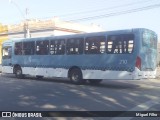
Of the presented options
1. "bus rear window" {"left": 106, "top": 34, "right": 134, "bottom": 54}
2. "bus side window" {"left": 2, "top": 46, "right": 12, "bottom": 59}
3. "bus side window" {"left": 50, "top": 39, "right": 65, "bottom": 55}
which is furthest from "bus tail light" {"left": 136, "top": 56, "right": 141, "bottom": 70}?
"bus side window" {"left": 2, "top": 46, "right": 12, "bottom": 59}

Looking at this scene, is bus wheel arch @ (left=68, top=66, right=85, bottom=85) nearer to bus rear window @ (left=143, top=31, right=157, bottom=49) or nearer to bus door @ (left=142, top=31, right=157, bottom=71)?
bus door @ (left=142, top=31, right=157, bottom=71)

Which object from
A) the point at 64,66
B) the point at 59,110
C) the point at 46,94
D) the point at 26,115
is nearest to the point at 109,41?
the point at 64,66

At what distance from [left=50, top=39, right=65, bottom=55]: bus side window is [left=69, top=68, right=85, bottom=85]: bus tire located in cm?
151

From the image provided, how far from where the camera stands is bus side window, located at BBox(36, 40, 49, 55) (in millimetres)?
22922

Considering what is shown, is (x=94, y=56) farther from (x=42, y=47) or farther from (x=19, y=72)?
(x=19, y=72)

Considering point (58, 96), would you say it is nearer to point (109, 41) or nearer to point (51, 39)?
point (109, 41)

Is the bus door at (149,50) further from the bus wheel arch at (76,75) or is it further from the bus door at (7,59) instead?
the bus door at (7,59)

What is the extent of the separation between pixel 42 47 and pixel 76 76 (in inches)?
155

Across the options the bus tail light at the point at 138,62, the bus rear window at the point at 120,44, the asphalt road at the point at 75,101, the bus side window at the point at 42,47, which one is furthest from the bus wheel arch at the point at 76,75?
the asphalt road at the point at 75,101

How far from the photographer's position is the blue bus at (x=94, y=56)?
1781 centimetres

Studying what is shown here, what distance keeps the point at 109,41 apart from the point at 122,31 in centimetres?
103

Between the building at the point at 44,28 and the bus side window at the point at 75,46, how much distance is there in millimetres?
21662

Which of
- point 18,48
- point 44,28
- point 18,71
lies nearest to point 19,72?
point 18,71

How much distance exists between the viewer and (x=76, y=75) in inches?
813
